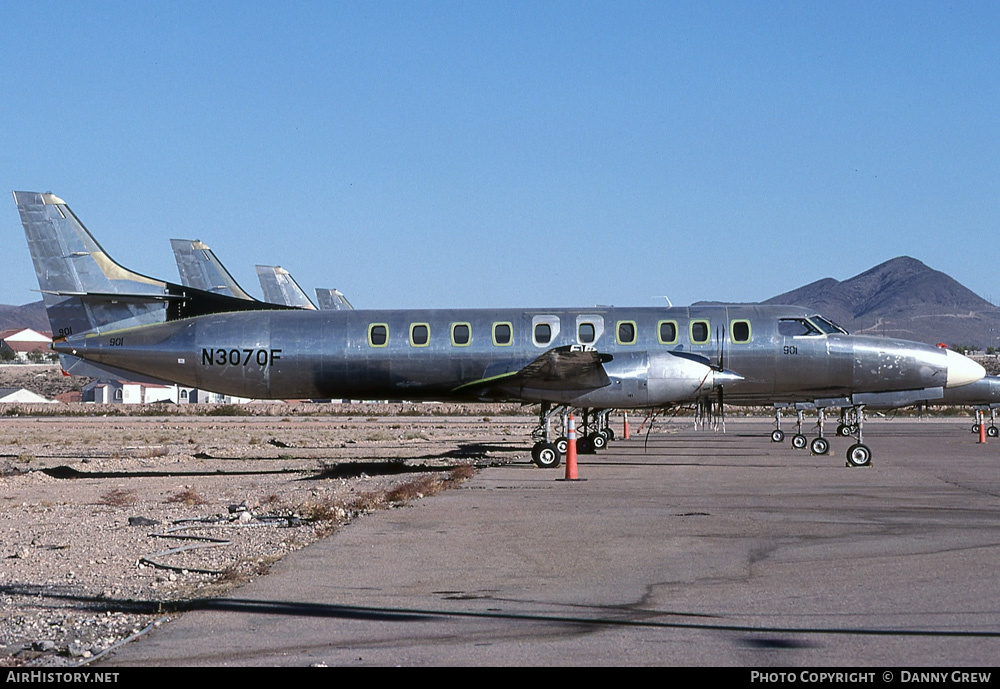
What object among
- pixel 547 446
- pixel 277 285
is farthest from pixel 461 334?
pixel 277 285

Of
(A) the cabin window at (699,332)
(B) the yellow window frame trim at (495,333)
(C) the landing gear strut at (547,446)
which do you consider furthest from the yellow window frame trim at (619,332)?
(B) the yellow window frame trim at (495,333)

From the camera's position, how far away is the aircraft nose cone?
79.0 feet

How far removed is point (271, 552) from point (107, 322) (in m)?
14.8

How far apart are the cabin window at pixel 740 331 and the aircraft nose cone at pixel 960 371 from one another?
14.3 feet

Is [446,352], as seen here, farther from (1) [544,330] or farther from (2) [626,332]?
(2) [626,332]

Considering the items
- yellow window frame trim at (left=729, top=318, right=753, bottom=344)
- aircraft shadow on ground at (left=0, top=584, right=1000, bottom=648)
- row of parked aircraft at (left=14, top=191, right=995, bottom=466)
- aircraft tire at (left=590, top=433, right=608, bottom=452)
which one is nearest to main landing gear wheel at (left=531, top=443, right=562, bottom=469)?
row of parked aircraft at (left=14, top=191, right=995, bottom=466)

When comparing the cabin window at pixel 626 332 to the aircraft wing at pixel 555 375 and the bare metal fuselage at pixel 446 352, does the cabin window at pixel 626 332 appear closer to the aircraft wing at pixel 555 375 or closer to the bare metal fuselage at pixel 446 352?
the bare metal fuselage at pixel 446 352

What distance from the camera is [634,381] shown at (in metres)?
22.9

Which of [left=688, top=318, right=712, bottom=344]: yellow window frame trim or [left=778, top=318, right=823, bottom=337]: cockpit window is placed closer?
[left=688, top=318, right=712, bottom=344]: yellow window frame trim

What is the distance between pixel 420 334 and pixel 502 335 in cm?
174

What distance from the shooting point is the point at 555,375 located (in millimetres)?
22719

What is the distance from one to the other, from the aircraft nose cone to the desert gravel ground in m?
9.76

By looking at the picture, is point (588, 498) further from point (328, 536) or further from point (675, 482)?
point (328, 536)

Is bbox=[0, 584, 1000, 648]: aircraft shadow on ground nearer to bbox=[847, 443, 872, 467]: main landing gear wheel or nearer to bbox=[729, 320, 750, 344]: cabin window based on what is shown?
bbox=[847, 443, 872, 467]: main landing gear wheel
